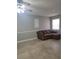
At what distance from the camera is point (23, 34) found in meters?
5.18

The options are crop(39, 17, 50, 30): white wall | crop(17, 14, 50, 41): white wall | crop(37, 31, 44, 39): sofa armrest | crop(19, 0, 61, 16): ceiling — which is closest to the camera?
crop(19, 0, 61, 16): ceiling

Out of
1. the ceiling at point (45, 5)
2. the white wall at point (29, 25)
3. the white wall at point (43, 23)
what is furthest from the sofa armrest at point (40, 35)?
the ceiling at point (45, 5)

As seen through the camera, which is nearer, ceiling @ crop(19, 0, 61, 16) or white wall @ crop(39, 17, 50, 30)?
ceiling @ crop(19, 0, 61, 16)

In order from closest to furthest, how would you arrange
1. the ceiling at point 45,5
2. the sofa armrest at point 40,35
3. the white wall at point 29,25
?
the ceiling at point 45,5 < the white wall at point 29,25 < the sofa armrest at point 40,35

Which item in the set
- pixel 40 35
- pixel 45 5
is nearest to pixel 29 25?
pixel 40 35

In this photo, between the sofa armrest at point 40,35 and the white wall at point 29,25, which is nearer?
the white wall at point 29,25

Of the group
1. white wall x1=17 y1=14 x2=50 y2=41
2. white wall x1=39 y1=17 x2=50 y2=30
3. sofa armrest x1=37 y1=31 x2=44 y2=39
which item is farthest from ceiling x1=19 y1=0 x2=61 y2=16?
sofa armrest x1=37 y1=31 x2=44 y2=39

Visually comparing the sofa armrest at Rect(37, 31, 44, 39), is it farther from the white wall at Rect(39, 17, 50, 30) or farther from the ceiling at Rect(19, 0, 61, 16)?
the ceiling at Rect(19, 0, 61, 16)

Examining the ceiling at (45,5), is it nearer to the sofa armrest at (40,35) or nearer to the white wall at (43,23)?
the white wall at (43,23)

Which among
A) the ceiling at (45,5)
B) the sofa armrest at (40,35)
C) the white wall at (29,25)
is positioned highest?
the ceiling at (45,5)

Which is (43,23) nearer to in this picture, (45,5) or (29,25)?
(29,25)
